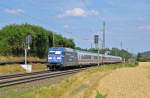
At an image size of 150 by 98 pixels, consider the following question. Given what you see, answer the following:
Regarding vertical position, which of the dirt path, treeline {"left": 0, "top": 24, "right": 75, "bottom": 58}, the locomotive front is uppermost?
treeline {"left": 0, "top": 24, "right": 75, "bottom": 58}

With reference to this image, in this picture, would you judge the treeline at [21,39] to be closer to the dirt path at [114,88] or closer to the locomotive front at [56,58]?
the locomotive front at [56,58]

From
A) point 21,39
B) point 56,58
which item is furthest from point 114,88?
point 21,39

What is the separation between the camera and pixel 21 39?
3469 inches

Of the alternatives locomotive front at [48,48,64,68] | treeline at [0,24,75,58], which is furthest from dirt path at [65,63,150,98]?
treeline at [0,24,75,58]

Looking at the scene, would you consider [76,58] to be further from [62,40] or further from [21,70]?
[62,40]

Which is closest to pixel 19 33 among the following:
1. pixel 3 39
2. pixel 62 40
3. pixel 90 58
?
pixel 3 39

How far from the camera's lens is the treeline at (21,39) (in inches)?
3295

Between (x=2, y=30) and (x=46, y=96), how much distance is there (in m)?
78.3

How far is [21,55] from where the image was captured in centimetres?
8450

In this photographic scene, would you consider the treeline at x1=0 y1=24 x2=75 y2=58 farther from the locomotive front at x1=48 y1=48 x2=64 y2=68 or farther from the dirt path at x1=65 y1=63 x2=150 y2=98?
the dirt path at x1=65 y1=63 x2=150 y2=98

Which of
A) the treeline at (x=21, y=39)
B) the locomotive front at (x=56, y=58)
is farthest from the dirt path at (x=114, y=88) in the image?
the treeline at (x=21, y=39)

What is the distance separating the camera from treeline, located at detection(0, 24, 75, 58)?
8369 cm

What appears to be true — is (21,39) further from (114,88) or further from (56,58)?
(114,88)

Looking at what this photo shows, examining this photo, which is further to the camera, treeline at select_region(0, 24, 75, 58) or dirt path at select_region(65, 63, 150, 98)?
treeline at select_region(0, 24, 75, 58)
